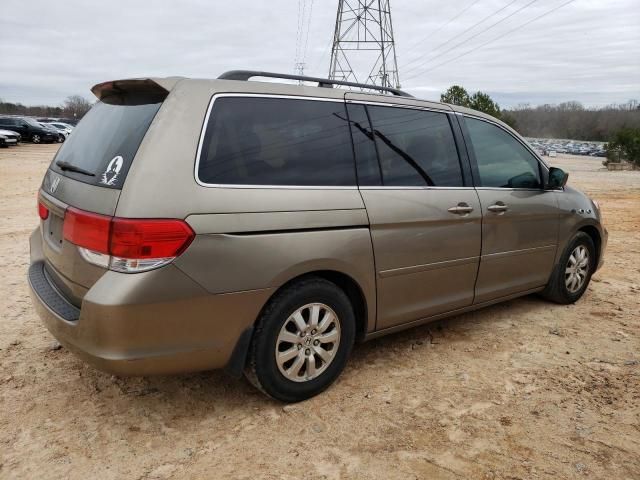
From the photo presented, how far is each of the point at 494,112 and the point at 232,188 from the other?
98.7 feet

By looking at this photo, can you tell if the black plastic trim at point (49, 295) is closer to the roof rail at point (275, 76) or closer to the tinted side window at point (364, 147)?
the roof rail at point (275, 76)

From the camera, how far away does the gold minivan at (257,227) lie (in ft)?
8.07

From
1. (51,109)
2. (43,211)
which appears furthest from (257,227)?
(51,109)

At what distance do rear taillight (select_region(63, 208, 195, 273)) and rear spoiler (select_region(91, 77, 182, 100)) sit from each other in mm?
742

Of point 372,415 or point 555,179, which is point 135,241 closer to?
point 372,415

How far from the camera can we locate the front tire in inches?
110

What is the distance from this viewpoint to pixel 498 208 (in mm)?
3910

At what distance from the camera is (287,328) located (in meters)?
2.91

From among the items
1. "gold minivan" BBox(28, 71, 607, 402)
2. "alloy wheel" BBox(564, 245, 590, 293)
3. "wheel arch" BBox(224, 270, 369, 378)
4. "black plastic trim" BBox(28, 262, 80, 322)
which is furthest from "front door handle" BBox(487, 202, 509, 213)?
"black plastic trim" BBox(28, 262, 80, 322)

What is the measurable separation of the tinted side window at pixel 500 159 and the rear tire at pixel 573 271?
0.78m

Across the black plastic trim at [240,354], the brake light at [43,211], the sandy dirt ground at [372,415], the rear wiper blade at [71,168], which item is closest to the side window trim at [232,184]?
the rear wiper blade at [71,168]

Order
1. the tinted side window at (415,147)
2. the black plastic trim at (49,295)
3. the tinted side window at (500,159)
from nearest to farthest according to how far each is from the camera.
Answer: the black plastic trim at (49,295) < the tinted side window at (415,147) < the tinted side window at (500,159)

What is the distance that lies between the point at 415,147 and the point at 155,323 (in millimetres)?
2066

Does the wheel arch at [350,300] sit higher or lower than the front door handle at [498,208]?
lower
